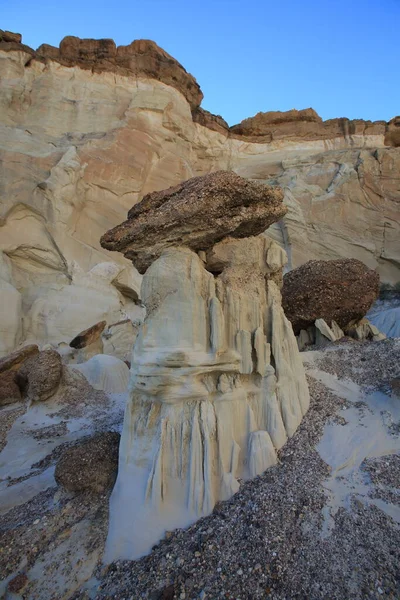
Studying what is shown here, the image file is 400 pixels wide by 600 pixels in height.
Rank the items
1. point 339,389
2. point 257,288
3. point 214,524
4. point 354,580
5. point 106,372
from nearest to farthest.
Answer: point 354,580 < point 214,524 < point 257,288 < point 339,389 < point 106,372

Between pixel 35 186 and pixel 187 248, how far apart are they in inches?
582

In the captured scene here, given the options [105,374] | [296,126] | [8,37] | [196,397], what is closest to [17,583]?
[196,397]

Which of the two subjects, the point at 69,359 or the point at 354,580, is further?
the point at 69,359

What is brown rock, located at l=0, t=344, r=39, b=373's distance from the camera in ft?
30.8

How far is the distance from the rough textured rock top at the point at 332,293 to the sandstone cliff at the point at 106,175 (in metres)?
9.65

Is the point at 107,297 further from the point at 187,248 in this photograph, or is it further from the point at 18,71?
the point at 18,71

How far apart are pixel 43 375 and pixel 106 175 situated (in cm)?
1274

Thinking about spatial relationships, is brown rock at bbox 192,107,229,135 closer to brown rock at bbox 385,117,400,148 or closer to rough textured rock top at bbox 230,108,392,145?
rough textured rock top at bbox 230,108,392,145

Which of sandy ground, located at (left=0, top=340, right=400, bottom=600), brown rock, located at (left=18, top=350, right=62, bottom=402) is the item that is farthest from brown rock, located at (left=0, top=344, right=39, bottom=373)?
sandy ground, located at (left=0, top=340, right=400, bottom=600)

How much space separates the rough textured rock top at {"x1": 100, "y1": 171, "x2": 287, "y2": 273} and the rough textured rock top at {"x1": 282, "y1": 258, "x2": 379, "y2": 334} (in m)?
4.94

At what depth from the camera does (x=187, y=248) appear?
4.37m

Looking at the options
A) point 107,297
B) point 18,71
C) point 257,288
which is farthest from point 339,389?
point 18,71

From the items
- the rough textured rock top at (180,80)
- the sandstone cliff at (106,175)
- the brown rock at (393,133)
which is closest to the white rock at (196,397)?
the sandstone cliff at (106,175)

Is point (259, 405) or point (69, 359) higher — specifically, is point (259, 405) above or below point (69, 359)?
above
